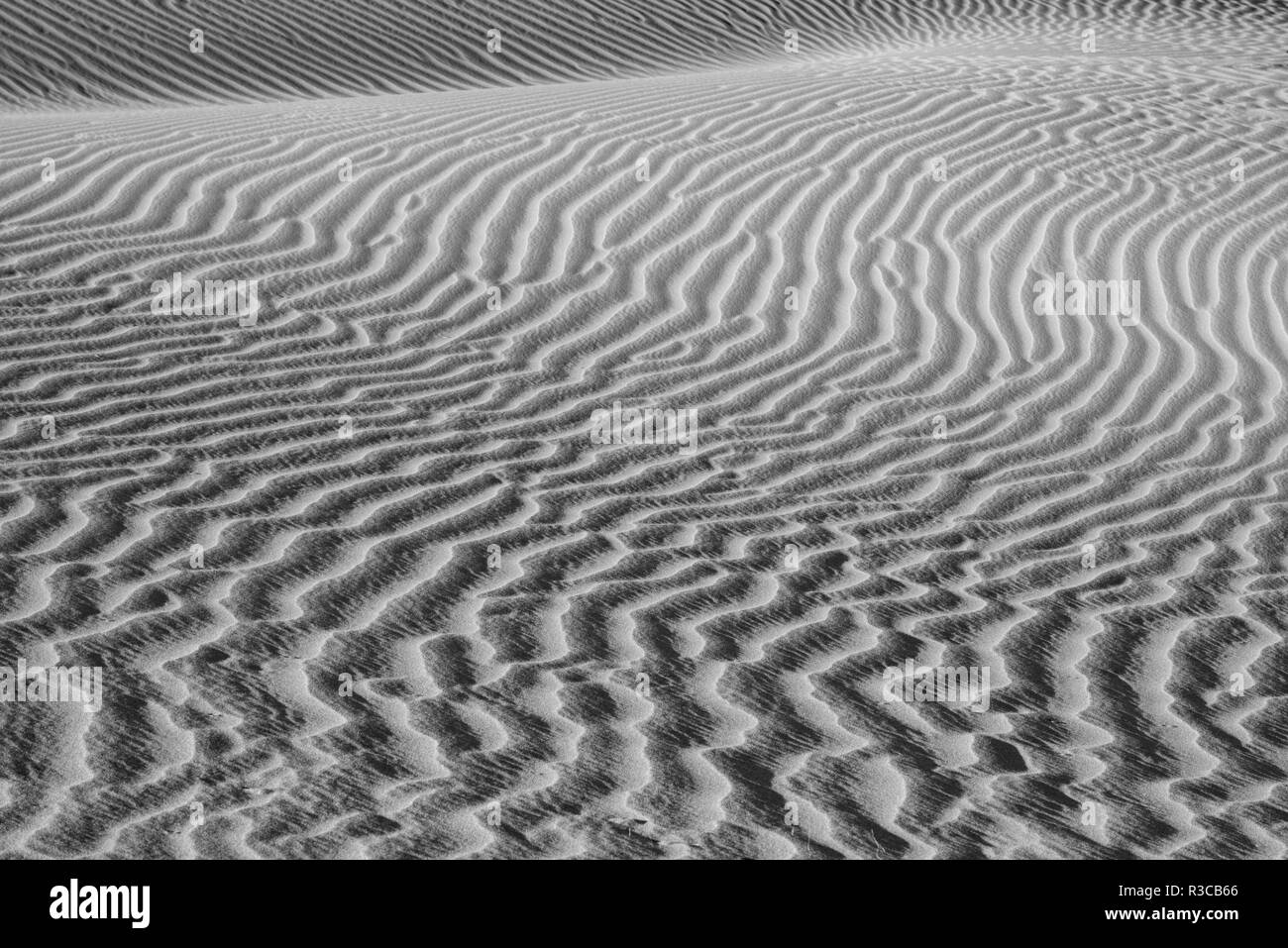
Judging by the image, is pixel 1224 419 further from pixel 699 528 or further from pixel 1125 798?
pixel 1125 798

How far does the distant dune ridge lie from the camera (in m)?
3.83

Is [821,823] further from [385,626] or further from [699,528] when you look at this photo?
[699,528]

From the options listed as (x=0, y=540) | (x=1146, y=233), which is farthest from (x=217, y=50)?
(x=0, y=540)

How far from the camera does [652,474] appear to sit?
591 centimetres

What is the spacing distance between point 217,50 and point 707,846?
1409 centimetres

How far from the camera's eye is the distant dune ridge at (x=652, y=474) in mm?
3826

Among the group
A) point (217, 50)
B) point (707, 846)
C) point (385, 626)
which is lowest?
point (707, 846)

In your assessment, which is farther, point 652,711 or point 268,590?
point 268,590

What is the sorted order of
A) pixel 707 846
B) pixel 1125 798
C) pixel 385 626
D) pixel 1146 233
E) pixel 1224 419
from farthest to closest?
pixel 1146 233 < pixel 1224 419 < pixel 385 626 < pixel 1125 798 < pixel 707 846

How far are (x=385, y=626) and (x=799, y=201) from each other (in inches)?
193

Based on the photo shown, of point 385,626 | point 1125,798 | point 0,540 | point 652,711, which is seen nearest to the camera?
point 1125,798

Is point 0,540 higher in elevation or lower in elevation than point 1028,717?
higher

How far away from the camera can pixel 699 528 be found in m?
5.48

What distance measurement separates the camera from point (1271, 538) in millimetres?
5680
